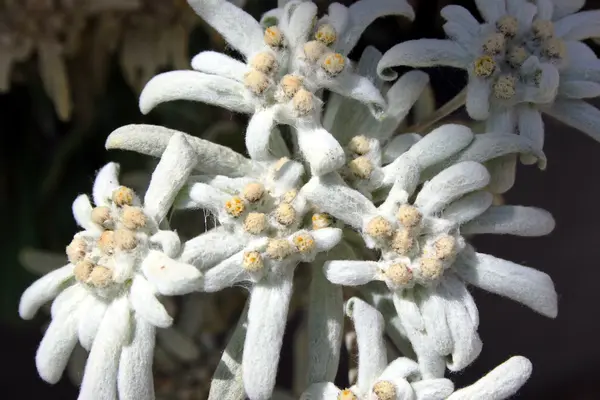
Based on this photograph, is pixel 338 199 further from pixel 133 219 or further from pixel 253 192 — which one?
pixel 133 219

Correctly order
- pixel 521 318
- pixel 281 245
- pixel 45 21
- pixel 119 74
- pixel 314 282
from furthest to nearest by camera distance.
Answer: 1. pixel 521 318
2. pixel 119 74
3. pixel 45 21
4. pixel 314 282
5. pixel 281 245

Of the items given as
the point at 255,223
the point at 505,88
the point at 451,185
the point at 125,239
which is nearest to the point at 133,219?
the point at 125,239

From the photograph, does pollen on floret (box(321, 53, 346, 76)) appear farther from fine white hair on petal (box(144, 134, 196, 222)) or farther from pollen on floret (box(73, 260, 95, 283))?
pollen on floret (box(73, 260, 95, 283))

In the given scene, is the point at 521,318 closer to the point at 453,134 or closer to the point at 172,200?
the point at 453,134

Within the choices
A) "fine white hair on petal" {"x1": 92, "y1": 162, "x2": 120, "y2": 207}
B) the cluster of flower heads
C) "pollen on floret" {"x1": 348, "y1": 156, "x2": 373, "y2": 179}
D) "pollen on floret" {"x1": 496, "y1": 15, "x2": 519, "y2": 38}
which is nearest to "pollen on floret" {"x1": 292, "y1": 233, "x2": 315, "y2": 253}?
the cluster of flower heads

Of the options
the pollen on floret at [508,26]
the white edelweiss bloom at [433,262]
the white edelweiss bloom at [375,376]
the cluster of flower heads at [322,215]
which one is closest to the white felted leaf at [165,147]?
the cluster of flower heads at [322,215]

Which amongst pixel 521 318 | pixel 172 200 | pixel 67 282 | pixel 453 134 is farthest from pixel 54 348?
pixel 521 318

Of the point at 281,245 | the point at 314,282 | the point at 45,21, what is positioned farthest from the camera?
the point at 45,21
